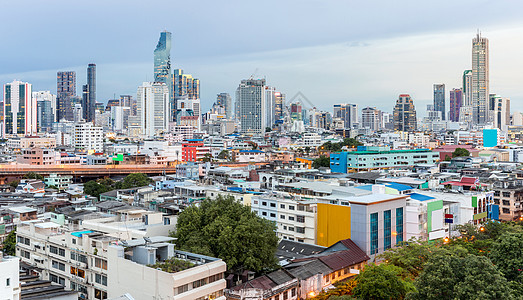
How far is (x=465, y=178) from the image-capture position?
A: 36188 mm

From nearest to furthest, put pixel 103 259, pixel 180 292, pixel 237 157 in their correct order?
pixel 180 292, pixel 103 259, pixel 237 157

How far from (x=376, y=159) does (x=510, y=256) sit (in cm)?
4200

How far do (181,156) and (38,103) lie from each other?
4774 inches

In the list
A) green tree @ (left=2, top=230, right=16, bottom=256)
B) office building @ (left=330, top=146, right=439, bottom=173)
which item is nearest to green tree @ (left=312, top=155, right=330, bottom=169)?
office building @ (left=330, top=146, right=439, bottom=173)

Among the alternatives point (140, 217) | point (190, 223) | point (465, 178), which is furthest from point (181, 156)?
point (190, 223)

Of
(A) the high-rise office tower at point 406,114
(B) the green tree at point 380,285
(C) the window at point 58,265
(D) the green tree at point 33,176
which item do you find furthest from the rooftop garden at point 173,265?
(A) the high-rise office tower at point 406,114

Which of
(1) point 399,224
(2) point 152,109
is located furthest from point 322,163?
(2) point 152,109

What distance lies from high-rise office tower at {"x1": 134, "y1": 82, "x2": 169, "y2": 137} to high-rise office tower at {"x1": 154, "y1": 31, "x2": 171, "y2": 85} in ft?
148

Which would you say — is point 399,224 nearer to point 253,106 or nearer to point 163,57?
point 253,106

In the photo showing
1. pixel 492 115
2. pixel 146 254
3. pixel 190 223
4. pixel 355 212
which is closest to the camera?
pixel 146 254

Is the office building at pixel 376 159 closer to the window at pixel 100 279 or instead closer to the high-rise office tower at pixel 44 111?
the window at pixel 100 279

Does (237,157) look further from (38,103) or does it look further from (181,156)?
(38,103)

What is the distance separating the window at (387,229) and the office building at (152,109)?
126 metres

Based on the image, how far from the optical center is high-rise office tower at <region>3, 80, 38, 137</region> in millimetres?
151250
